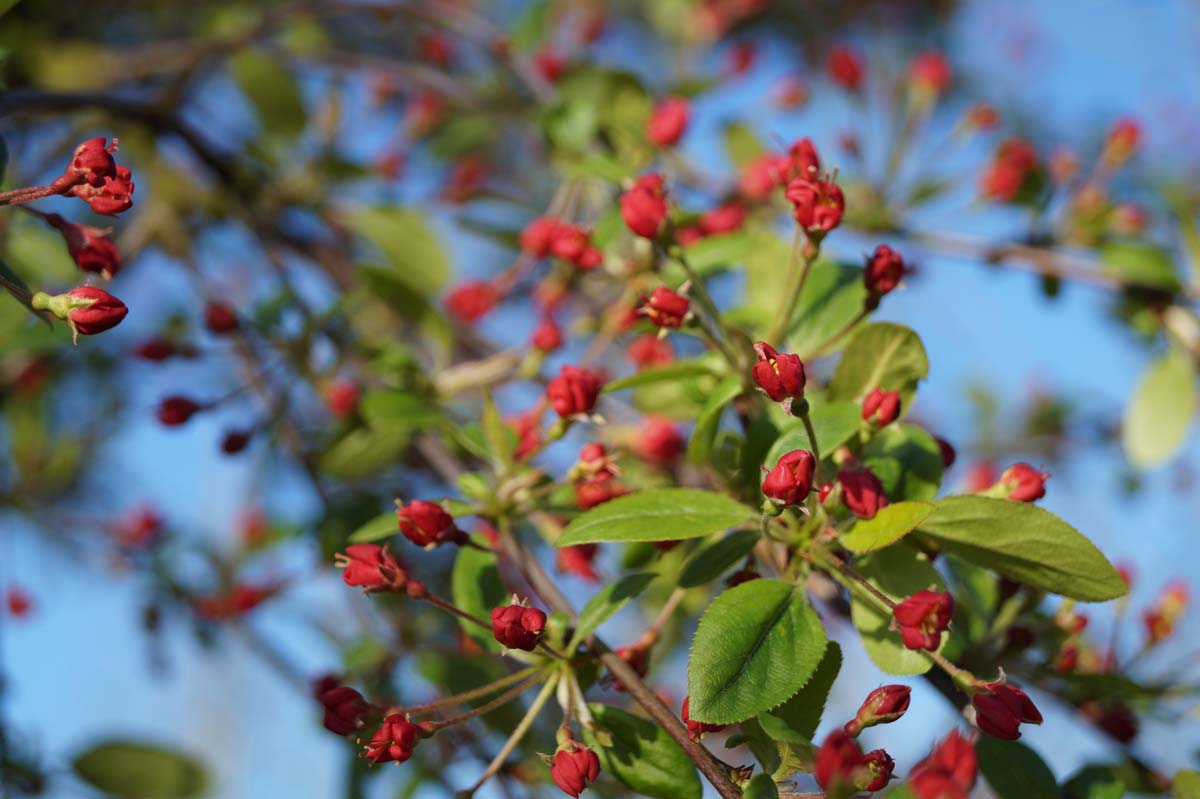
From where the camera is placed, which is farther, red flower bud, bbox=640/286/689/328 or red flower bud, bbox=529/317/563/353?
red flower bud, bbox=529/317/563/353

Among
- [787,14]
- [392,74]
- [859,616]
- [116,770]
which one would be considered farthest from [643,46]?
[859,616]

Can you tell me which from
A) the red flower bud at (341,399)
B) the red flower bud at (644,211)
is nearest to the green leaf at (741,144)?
the red flower bud at (341,399)

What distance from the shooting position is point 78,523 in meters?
1.92

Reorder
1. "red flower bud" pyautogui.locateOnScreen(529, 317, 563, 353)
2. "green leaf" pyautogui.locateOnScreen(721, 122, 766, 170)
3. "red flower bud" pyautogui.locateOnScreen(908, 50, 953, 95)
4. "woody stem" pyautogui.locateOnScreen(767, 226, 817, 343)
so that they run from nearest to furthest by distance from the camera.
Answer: "woody stem" pyautogui.locateOnScreen(767, 226, 817, 343), "red flower bud" pyautogui.locateOnScreen(529, 317, 563, 353), "green leaf" pyautogui.locateOnScreen(721, 122, 766, 170), "red flower bud" pyautogui.locateOnScreen(908, 50, 953, 95)

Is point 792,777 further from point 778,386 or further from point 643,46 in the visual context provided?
point 643,46

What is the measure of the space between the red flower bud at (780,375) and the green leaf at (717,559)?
141mm

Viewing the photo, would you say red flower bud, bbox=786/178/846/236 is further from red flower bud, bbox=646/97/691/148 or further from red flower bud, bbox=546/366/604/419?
red flower bud, bbox=646/97/691/148

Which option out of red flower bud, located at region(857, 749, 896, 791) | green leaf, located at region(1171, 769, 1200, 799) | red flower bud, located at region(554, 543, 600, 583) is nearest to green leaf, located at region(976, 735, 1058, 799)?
green leaf, located at region(1171, 769, 1200, 799)

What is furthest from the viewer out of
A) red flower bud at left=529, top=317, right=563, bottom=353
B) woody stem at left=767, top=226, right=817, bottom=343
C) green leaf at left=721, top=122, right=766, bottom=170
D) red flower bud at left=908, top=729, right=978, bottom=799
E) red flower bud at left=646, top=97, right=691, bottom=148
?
green leaf at left=721, top=122, right=766, bottom=170

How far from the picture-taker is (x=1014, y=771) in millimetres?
788

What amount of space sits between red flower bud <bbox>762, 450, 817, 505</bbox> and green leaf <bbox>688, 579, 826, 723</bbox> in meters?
0.09

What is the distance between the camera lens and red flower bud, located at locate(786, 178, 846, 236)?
2.70 feet

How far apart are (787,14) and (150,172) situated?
2.90 m

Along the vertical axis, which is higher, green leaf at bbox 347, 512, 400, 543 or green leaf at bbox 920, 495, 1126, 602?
green leaf at bbox 920, 495, 1126, 602
